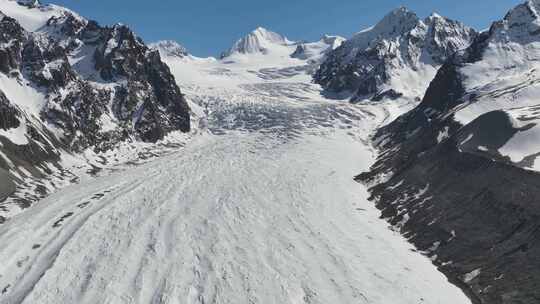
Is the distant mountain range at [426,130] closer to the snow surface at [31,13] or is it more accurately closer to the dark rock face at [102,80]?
the dark rock face at [102,80]

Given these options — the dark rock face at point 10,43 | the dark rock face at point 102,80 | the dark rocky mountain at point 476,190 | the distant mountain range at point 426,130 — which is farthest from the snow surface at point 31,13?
the dark rocky mountain at point 476,190

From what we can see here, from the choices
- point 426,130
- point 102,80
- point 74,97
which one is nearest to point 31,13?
point 102,80

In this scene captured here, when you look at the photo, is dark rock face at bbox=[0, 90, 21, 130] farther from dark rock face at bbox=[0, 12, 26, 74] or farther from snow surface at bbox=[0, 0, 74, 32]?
snow surface at bbox=[0, 0, 74, 32]

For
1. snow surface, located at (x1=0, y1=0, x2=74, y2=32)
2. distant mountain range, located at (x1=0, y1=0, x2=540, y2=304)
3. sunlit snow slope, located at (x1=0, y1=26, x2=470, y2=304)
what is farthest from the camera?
snow surface, located at (x1=0, y1=0, x2=74, y2=32)

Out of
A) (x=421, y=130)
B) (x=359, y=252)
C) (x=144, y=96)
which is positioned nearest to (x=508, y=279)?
(x=359, y=252)

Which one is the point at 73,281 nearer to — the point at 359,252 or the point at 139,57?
the point at 359,252

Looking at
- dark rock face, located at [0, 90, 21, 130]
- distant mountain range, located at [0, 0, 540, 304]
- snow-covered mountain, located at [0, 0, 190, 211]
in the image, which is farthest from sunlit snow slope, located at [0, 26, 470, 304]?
dark rock face, located at [0, 90, 21, 130]

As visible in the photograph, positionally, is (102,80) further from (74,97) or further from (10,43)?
(10,43)
